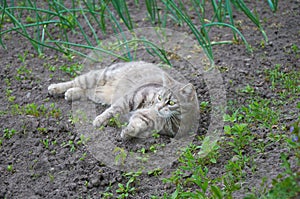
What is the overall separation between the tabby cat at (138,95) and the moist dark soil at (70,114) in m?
0.17

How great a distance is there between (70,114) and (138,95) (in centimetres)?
66

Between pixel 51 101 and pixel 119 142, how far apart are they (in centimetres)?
107

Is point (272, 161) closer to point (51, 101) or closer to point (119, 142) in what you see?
point (119, 142)

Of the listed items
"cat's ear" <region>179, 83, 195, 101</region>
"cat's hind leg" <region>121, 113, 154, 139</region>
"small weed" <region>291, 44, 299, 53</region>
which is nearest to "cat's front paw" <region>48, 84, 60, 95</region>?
"cat's hind leg" <region>121, 113, 154, 139</region>

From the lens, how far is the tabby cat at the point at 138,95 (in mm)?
3963

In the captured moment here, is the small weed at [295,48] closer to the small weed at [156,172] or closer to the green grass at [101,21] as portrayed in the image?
the green grass at [101,21]

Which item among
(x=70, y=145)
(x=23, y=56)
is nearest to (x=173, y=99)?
(x=70, y=145)

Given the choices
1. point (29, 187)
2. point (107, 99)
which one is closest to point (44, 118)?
point (107, 99)

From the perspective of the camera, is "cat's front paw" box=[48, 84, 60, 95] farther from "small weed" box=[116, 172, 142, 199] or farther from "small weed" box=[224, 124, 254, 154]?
"small weed" box=[224, 124, 254, 154]

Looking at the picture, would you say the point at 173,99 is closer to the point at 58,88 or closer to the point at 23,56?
the point at 58,88

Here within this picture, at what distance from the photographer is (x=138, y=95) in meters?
4.24

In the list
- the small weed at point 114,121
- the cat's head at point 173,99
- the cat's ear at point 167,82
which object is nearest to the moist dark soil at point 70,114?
the small weed at point 114,121

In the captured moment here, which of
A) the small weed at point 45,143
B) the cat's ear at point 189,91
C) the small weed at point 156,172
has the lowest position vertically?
the small weed at point 156,172

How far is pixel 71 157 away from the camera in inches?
145
